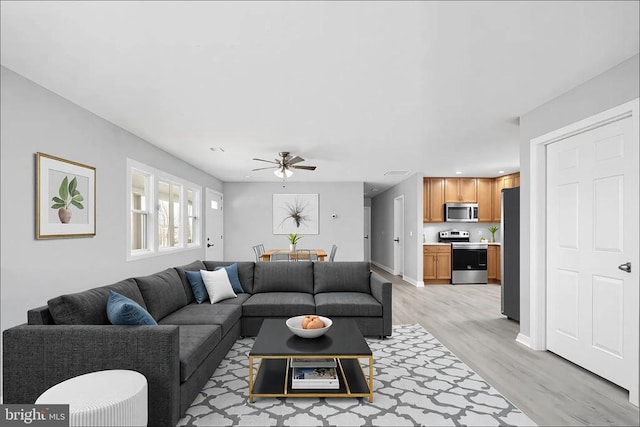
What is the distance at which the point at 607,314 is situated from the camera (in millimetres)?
2877

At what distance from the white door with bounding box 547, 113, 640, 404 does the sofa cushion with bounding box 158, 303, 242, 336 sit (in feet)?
10.2

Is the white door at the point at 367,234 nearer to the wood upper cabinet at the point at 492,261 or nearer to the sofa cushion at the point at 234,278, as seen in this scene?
the wood upper cabinet at the point at 492,261

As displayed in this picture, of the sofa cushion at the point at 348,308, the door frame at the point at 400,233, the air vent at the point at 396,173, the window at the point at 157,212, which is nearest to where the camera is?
Result: the sofa cushion at the point at 348,308

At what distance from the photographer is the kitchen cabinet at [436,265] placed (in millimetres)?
8094

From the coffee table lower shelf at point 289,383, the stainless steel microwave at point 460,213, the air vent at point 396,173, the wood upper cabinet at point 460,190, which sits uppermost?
the air vent at point 396,173

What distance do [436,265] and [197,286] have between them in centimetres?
571

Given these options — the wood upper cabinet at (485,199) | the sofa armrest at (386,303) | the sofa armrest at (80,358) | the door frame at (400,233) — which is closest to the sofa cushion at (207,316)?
the sofa armrest at (80,358)

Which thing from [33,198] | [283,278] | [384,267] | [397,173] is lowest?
[384,267]

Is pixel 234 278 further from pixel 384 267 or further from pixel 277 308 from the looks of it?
pixel 384 267

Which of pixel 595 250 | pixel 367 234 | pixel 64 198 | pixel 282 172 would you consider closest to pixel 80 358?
pixel 64 198

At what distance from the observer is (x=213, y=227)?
8.19 metres

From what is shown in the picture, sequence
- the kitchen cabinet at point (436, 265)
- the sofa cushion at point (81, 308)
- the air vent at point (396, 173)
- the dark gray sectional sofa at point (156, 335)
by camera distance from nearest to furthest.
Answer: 1. the dark gray sectional sofa at point (156, 335)
2. the sofa cushion at point (81, 308)
3. the air vent at point (396, 173)
4. the kitchen cabinet at point (436, 265)

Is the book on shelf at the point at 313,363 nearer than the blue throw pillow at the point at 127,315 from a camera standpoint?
No

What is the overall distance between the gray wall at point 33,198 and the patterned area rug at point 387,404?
1612 mm
